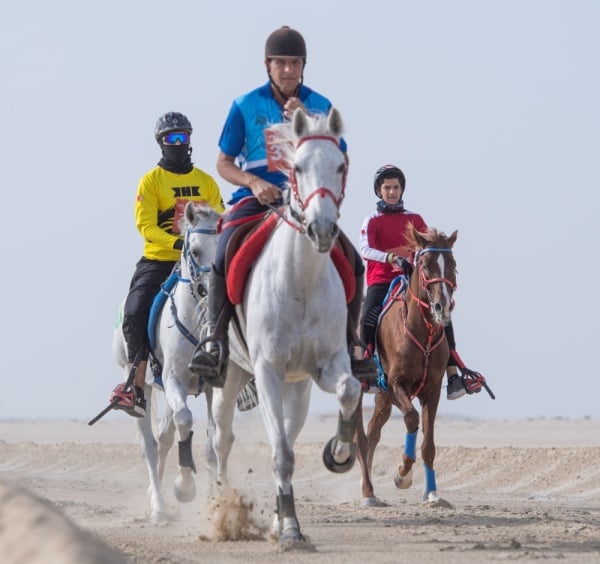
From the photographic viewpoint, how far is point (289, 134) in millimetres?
9109

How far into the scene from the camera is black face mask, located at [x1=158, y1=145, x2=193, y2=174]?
13297 millimetres

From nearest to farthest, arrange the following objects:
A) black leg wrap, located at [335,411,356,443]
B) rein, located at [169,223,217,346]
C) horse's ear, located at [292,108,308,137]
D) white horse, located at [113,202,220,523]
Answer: horse's ear, located at [292,108,308,137] → black leg wrap, located at [335,411,356,443] → white horse, located at [113,202,220,523] → rein, located at [169,223,217,346]

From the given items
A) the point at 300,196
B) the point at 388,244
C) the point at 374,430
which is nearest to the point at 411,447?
the point at 374,430

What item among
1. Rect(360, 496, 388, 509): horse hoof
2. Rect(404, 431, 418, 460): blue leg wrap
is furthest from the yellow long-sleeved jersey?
Rect(360, 496, 388, 509): horse hoof

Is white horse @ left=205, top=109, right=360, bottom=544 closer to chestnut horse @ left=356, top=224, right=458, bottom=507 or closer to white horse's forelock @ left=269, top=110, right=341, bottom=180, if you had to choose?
white horse's forelock @ left=269, top=110, right=341, bottom=180

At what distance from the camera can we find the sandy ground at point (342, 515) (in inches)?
219

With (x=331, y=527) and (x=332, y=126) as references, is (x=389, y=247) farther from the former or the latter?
(x=332, y=126)

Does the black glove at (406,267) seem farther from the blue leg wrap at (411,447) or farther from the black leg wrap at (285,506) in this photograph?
the black leg wrap at (285,506)

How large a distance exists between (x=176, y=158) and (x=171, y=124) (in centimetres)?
33

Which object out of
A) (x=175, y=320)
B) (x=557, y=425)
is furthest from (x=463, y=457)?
(x=557, y=425)

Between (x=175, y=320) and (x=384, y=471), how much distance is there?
10.4 m

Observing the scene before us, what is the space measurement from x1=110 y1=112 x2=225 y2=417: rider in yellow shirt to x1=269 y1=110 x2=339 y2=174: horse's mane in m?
3.57

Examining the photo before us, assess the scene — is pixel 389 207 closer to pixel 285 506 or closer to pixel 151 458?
pixel 151 458

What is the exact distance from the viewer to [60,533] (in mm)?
5004
